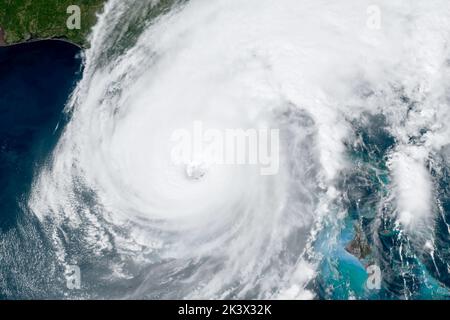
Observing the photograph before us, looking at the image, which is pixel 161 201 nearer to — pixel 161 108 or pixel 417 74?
pixel 161 108

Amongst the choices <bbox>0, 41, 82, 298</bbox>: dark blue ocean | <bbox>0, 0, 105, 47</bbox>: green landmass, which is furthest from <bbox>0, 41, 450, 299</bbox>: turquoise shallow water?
<bbox>0, 0, 105, 47</bbox>: green landmass

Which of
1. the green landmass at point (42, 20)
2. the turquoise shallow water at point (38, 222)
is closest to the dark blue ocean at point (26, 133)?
the turquoise shallow water at point (38, 222)

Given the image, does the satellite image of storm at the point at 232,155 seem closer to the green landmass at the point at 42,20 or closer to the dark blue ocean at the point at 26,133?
the dark blue ocean at the point at 26,133

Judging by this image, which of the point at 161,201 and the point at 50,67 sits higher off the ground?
the point at 50,67

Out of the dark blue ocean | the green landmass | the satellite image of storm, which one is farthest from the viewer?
the green landmass

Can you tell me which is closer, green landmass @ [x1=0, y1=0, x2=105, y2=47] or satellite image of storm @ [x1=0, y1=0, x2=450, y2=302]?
satellite image of storm @ [x1=0, y1=0, x2=450, y2=302]

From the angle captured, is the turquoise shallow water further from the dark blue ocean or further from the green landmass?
the green landmass

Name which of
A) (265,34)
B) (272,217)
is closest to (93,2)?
(265,34)
